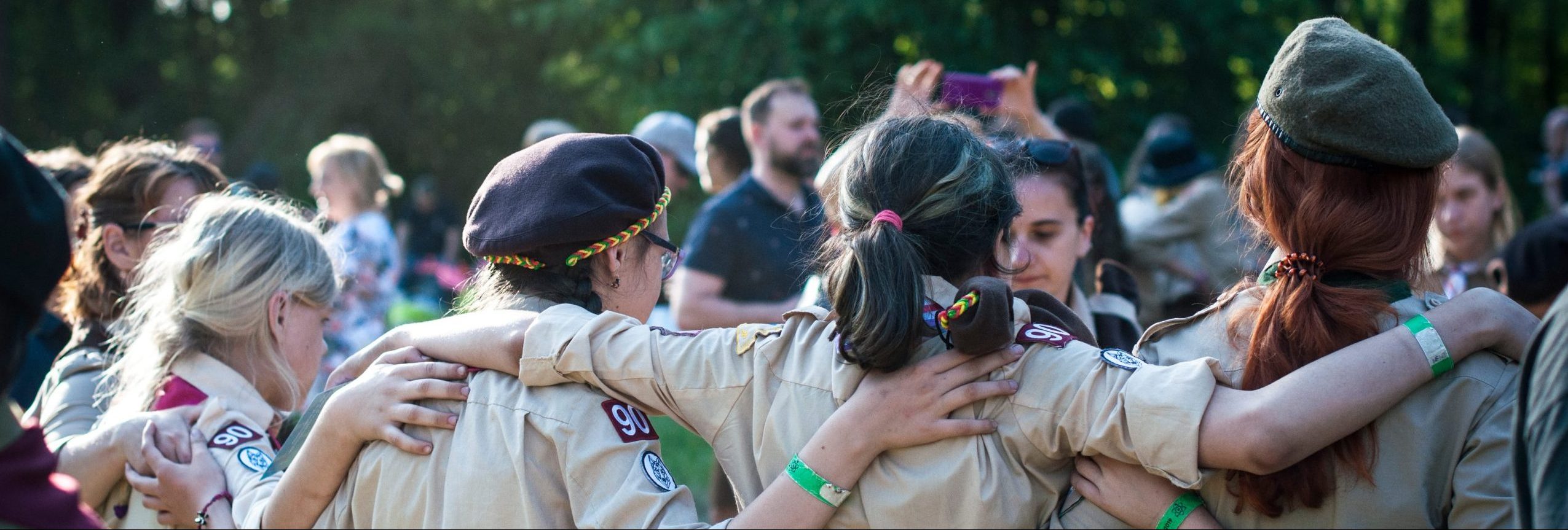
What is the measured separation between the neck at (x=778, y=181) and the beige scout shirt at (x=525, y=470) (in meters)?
3.43

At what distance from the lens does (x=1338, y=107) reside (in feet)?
6.70

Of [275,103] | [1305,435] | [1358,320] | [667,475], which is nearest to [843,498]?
[667,475]

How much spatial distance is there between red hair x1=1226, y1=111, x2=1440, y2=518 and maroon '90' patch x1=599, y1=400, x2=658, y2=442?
105cm

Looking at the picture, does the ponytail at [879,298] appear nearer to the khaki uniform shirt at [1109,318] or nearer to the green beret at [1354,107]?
the green beret at [1354,107]

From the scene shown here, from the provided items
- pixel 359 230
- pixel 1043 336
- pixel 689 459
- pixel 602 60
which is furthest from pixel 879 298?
pixel 602 60

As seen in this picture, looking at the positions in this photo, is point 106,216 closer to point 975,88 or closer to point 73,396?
point 73,396

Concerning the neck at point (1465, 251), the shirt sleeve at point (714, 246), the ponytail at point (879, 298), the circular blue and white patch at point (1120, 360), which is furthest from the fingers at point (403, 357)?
the neck at point (1465, 251)

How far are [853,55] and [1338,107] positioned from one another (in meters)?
8.77

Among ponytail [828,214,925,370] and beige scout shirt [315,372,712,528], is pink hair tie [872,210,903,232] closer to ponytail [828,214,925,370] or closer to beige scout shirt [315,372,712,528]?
ponytail [828,214,925,370]

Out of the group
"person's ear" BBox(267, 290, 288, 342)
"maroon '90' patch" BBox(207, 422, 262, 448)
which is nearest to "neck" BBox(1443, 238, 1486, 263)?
"person's ear" BBox(267, 290, 288, 342)

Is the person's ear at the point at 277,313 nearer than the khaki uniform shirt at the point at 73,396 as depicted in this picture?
Yes

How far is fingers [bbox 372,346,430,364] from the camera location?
2.40 metres

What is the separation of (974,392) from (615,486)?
0.65 metres

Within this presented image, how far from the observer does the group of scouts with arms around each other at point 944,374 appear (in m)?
1.98
